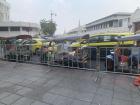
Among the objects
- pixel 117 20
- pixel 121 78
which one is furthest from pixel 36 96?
pixel 117 20

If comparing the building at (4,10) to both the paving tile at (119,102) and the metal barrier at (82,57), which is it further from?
the paving tile at (119,102)

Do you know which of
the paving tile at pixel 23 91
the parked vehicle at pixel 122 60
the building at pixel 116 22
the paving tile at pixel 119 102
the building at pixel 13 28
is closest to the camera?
the paving tile at pixel 119 102

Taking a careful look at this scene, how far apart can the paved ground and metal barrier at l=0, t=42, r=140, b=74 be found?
0.77 metres

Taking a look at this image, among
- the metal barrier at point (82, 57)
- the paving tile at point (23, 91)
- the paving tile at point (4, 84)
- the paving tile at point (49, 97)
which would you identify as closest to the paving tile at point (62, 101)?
the paving tile at point (49, 97)

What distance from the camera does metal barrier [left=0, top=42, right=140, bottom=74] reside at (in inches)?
316

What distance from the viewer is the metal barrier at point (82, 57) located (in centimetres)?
804

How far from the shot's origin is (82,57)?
9.30 m

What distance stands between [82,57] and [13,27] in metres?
44.0

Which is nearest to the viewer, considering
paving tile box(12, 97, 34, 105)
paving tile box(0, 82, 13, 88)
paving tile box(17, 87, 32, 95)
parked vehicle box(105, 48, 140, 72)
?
paving tile box(12, 97, 34, 105)

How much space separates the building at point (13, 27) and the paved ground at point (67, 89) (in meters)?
40.8

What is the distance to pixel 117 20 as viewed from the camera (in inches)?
1453

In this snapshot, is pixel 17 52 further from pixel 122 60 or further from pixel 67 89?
pixel 122 60

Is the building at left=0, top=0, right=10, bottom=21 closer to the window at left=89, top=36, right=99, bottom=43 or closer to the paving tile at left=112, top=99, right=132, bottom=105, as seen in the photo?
the window at left=89, top=36, right=99, bottom=43

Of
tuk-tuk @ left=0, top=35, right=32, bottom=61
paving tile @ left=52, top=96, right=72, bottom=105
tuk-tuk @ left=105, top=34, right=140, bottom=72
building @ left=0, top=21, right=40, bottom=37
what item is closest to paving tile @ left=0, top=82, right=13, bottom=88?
paving tile @ left=52, top=96, right=72, bottom=105
